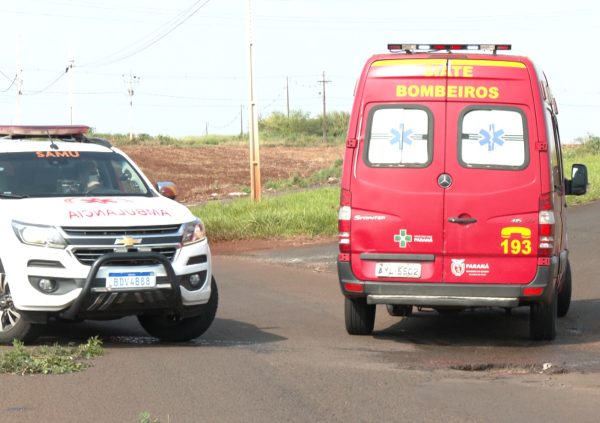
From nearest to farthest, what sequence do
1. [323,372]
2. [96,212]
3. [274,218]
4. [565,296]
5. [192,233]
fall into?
[323,372] → [96,212] → [192,233] → [565,296] → [274,218]

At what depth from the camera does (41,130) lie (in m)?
12.0

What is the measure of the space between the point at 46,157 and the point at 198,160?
53.2 meters

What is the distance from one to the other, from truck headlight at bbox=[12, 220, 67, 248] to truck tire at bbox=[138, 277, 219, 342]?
1429 mm

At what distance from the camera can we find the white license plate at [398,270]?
11.0 m

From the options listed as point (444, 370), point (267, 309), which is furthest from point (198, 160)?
point (444, 370)

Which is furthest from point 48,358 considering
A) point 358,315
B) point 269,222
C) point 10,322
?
point 269,222

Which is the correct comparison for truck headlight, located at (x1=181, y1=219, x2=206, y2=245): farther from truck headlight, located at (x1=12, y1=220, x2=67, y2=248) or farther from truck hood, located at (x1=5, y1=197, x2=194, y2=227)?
truck headlight, located at (x1=12, y1=220, x2=67, y2=248)

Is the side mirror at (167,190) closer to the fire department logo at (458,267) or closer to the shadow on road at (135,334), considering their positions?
the shadow on road at (135,334)

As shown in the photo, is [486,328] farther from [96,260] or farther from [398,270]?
[96,260]

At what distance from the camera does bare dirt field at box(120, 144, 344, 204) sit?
46500mm

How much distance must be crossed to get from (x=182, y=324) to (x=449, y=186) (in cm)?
269

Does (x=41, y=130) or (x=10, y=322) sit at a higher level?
(x=41, y=130)

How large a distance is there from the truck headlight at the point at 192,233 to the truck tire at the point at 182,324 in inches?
21.5

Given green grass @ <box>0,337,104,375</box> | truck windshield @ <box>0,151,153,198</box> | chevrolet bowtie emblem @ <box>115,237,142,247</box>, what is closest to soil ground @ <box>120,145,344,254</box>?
truck windshield @ <box>0,151,153,198</box>
